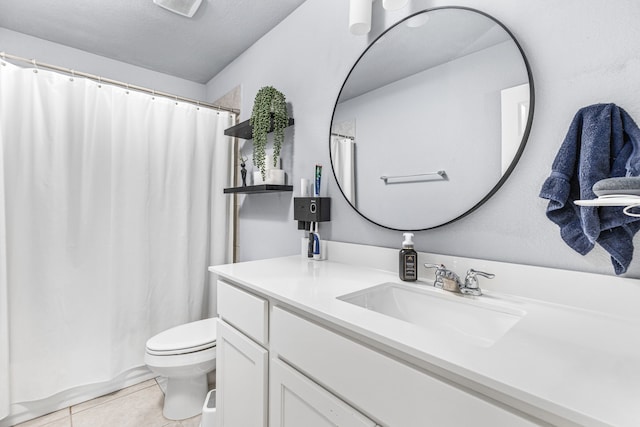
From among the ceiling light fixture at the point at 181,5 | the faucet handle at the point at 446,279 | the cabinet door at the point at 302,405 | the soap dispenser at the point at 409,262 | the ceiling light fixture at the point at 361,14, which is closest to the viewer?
the cabinet door at the point at 302,405

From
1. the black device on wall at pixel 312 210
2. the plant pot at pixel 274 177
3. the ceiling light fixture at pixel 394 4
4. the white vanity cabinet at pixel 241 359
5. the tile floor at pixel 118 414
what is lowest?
the tile floor at pixel 118 414

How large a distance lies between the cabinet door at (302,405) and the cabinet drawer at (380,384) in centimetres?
2

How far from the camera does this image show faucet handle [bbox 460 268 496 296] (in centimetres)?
89

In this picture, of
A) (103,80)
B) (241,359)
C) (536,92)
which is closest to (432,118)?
(536,92)

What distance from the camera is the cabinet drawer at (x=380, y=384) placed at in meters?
0.49

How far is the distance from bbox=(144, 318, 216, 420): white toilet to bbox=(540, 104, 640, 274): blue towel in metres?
1.64

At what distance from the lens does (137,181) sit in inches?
75.6

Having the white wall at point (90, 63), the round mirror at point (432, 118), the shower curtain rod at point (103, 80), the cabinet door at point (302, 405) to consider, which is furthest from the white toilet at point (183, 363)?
the white wall at point (90, 63)

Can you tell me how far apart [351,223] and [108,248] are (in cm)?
153

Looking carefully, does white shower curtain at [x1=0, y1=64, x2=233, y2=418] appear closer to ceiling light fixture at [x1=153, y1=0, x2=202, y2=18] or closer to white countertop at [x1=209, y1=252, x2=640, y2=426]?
ceiling light fixture at [x1=153, y1=0, x2=202, y2=18]

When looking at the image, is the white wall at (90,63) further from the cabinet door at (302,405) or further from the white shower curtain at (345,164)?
the cabinet door at (302,405)

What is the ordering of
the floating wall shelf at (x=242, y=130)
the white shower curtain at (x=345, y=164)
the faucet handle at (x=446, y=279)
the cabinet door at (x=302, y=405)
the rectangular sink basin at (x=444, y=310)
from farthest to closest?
the floating wall shelf at (x=242, y=130) < the white shower curtain at (x=345, y=164) < the faucet handle at (x=446, y=279) < the rectangular sink basin at (x=444, y=310) < the cabinet door at (x=302, y=405)

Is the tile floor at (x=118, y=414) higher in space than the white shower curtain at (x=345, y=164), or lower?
lower

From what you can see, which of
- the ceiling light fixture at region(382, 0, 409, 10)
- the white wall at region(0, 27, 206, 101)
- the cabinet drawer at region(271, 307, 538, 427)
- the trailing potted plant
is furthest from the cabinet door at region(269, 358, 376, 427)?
the white wall at region(0, 27, 206, 101)
